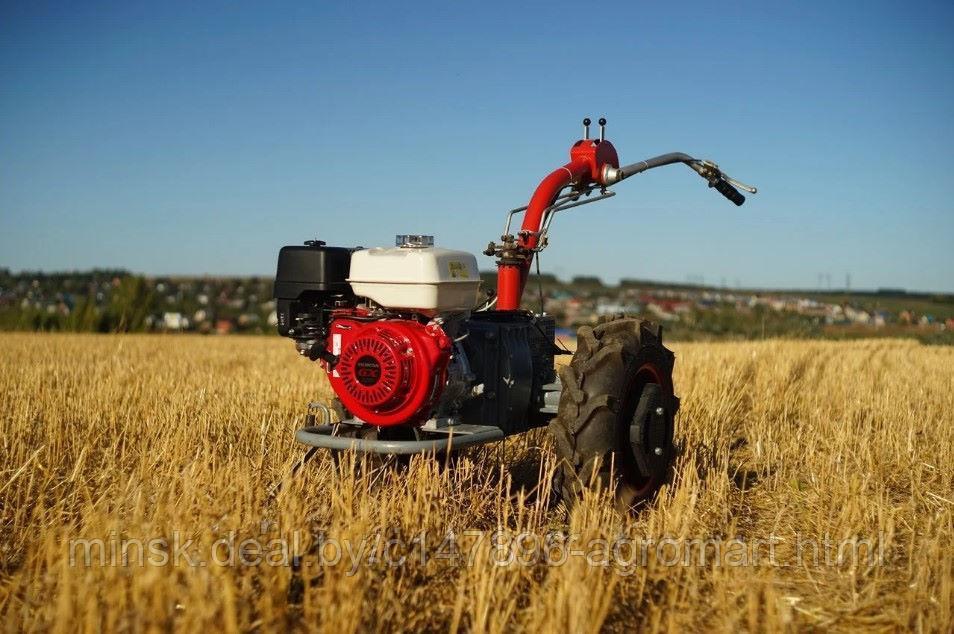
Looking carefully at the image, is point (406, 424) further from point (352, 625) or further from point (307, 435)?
point (352, 625)

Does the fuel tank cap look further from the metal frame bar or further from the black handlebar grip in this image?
the black handlebar grip

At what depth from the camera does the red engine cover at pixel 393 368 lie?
446cm

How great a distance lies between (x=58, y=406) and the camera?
676 centimetres

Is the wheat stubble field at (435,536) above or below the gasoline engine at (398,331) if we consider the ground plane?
below

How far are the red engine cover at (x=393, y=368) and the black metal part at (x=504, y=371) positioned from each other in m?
0.53

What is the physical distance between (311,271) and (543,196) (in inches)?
71.1

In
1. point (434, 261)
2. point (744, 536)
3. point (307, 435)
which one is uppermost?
point (434, 261)

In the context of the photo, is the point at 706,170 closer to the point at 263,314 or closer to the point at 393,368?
the point at 393,368

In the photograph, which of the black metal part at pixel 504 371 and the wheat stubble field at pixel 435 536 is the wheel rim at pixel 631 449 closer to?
the wheat stubble field at pixel 435 536

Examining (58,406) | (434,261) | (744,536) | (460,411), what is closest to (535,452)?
(460,411)

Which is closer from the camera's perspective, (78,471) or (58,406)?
(78,471)

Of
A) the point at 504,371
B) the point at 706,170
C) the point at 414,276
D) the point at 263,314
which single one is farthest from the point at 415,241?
the point at 263,314

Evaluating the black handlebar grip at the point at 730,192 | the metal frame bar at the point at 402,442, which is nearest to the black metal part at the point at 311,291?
the metal frame bar at the point at 402,442

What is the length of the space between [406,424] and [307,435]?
54 cm
